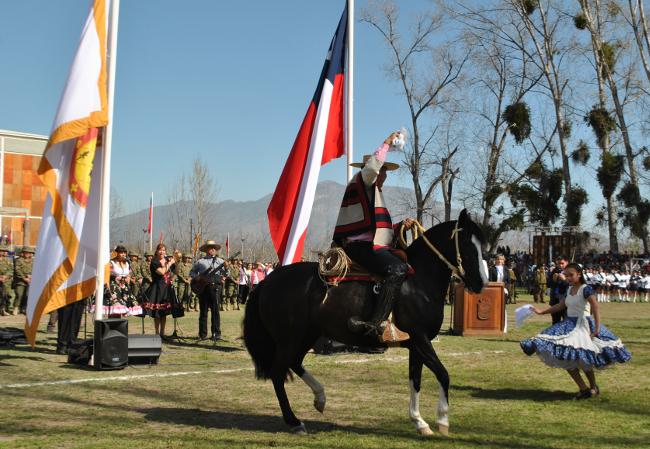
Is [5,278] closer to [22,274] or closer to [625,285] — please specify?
[22,274]

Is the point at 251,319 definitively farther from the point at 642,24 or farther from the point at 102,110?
the point at 642,24

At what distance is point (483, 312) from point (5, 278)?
Answer: 48.5 feet

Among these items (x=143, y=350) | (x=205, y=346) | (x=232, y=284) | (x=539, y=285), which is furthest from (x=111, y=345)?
(x=539, y=285)

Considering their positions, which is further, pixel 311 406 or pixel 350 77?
pixel 350 77

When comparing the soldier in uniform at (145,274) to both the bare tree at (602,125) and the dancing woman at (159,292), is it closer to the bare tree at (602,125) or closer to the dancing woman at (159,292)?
the dancing woman at (159,292)

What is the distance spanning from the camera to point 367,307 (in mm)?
5488

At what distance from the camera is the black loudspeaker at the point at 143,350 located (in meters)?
8.88

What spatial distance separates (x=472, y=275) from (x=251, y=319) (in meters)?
2.53

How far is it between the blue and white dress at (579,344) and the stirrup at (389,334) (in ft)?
7.82

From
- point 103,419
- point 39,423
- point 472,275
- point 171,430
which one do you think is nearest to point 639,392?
point 472,275

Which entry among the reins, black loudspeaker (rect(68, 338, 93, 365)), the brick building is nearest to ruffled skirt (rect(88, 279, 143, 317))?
black loudspeaker (rect(68, 338, 93, 365))

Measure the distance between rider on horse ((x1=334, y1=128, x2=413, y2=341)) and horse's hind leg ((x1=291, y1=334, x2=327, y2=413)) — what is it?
31.9 inches

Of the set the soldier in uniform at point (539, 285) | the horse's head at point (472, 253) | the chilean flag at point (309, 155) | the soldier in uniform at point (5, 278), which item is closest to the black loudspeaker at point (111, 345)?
the chilean flag at point (309, 155)

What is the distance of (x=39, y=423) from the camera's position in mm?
5395
